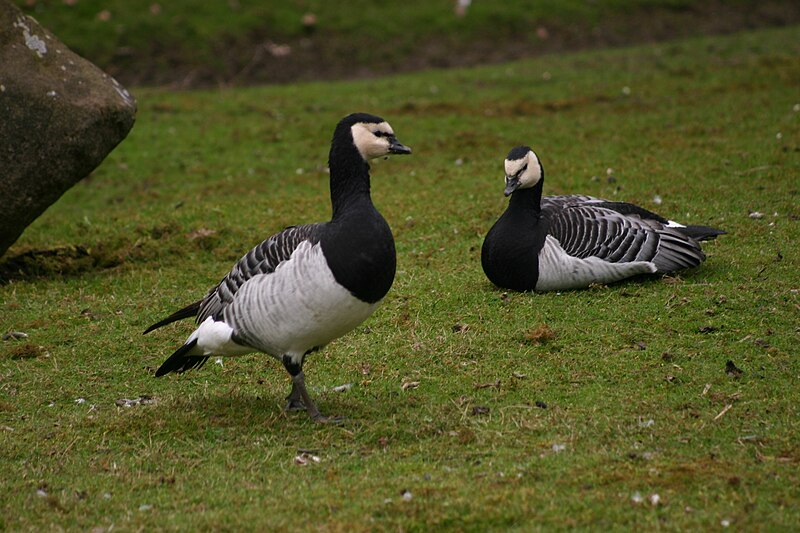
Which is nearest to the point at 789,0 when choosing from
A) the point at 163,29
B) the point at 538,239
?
the point at 163,29

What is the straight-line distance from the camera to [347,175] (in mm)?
6836

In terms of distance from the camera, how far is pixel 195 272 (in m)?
11.2

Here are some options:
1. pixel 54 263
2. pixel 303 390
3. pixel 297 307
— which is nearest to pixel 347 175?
pixel 297 307

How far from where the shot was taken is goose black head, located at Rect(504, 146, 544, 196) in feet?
30.6

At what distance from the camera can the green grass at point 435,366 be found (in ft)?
18.2

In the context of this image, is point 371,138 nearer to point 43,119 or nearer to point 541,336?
point 541,336

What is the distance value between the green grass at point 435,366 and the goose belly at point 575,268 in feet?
0.58

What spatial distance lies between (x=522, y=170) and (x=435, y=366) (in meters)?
2.53

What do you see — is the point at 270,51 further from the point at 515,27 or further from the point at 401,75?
the point at 515,27

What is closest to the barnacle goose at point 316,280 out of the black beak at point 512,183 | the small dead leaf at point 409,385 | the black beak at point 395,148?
the black beak at point 395,148

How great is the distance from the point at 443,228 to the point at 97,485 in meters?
6.74

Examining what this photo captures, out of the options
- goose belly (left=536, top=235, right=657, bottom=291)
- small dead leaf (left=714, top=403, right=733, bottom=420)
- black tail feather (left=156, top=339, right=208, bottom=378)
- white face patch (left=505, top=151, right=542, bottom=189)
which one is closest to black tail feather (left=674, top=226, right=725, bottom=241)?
goose belly (left=536, top=235, right=657, bottom=291)

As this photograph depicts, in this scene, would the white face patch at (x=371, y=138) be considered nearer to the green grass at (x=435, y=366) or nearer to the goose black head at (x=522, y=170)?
the green grass at (x=435, y=366)

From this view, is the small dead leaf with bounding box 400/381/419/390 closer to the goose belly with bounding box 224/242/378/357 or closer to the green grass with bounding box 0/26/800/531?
the green grass with bounding box 0/26/800/531
